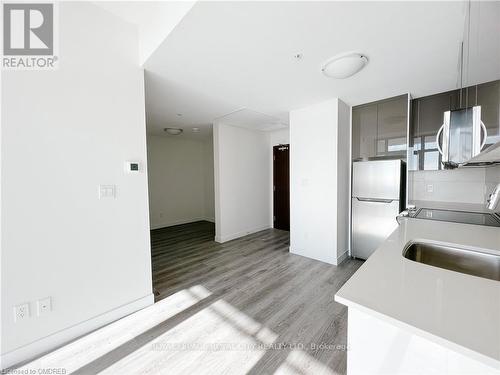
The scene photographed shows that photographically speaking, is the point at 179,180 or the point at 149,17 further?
the point at 179,180

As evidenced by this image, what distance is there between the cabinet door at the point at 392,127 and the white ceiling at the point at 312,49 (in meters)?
0.16

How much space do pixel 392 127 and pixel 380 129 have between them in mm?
143

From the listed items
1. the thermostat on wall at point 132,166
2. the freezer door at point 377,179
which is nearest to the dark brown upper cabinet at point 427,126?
the freezer door at point 377,179

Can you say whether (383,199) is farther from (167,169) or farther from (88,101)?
(167,169)

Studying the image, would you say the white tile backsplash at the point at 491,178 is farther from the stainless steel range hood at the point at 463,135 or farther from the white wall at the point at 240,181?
the white wall at the point at 240,181

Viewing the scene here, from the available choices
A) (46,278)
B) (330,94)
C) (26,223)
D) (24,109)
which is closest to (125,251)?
A: (46,278)

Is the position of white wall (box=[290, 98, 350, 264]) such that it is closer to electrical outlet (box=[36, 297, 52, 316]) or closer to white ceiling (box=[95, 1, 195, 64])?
white ceiling (box=[95, 1, 195, 64])

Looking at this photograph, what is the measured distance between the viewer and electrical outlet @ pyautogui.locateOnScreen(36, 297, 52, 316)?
150cm

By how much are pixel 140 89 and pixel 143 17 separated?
0.61 metres

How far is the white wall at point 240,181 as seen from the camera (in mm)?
4035

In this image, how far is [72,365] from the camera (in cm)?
142

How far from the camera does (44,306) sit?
152 centimetres

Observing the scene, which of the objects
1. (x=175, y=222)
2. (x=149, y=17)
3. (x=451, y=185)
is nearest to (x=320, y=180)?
(x=451, y=185)

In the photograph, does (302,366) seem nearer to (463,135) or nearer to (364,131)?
(463,135)
